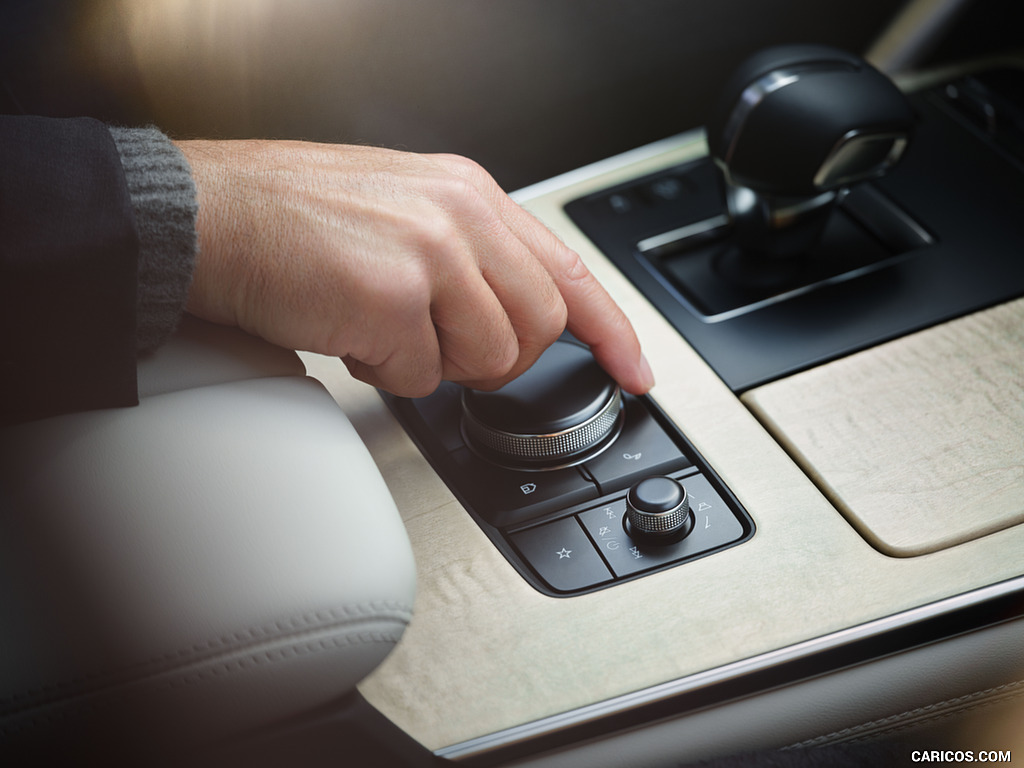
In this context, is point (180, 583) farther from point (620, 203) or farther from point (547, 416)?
point (620, 203)

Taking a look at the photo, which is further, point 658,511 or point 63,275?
point 658,511

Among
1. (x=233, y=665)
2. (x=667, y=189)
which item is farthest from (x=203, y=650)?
(x=667, y=189)

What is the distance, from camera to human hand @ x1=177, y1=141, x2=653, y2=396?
1.82ft

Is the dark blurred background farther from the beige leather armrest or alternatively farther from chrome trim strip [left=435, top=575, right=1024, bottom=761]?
chrome trim strip [left=435, top=575, right=1024, bottom=761]

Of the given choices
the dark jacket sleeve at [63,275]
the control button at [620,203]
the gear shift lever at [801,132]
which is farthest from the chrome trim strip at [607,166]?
the dark jacket sleeve at [63,275]

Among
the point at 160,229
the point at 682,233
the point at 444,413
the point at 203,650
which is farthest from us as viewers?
the point at 682,233

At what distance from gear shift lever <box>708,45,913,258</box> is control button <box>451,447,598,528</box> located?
1.03 feet

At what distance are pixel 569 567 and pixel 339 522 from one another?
0.21 meters

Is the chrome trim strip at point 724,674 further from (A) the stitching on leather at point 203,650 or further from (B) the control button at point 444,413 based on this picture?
(B) the control button at point 444,413

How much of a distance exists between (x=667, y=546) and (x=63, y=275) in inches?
16.0

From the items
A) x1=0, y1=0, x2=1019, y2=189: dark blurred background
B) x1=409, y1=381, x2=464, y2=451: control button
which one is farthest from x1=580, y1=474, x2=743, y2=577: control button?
x1=0, y1=0, x2=1019, y2=189: dark blurred background
